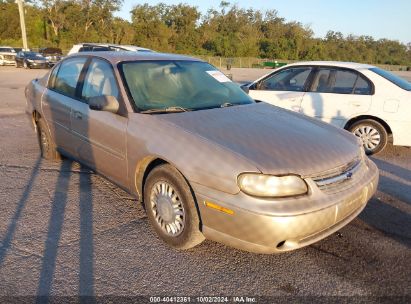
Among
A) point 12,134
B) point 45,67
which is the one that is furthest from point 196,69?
point 45,67

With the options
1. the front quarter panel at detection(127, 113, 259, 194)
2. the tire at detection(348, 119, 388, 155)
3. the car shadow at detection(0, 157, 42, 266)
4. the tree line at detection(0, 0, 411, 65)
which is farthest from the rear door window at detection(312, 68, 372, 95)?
the tree line at detection(0, 0, 411, 65)

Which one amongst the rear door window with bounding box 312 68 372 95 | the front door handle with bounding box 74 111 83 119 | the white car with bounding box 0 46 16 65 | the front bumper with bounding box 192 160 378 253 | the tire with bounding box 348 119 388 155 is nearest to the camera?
the front bumper with bounding box 192 160 378 253

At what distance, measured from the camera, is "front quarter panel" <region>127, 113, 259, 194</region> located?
8.49ft

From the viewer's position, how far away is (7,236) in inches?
125

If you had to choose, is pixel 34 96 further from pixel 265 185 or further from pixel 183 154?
pixel 265 185

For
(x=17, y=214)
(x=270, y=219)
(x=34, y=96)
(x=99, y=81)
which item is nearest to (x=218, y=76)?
(x=99, y=81)

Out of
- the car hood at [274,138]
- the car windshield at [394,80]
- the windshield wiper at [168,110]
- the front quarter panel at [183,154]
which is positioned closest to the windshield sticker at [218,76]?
the car hood at [274,138]

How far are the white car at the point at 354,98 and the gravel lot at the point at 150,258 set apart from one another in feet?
6.70

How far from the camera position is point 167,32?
66250 mm

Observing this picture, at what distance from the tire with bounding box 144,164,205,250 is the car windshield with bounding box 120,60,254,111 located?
73 cm

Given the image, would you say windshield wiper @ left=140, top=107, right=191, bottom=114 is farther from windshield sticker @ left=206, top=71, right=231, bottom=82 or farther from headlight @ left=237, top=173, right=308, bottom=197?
headlight @ left=237, top=173, right=308, bottom=197

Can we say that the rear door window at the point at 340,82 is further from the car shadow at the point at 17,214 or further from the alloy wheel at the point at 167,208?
the car shadow at the point at 17,214

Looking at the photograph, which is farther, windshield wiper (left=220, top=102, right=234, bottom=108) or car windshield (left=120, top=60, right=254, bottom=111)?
windshield wiper (left=220, top=102, right=234, bottom=108)

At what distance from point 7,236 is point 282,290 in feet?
7.75
